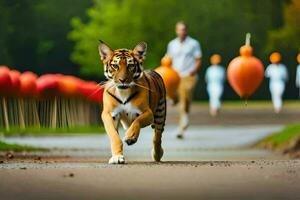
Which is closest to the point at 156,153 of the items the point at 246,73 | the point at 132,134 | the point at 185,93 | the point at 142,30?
the point at 132,134

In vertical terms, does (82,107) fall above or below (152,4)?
below

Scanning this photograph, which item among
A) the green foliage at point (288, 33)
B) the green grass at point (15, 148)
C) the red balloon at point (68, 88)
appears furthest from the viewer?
the green foliage at point (288, 33)

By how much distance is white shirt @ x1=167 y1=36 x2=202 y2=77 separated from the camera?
2094 cm

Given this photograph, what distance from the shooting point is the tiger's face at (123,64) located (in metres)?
12.9

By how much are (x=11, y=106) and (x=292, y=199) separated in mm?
18403

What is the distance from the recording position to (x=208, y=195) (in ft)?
33.5

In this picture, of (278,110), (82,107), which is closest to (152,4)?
(278,110)

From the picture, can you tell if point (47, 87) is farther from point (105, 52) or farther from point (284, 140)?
point (105, 52)

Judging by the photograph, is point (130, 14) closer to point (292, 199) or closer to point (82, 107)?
point (82, 107)

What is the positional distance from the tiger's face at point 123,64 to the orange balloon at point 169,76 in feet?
16.8

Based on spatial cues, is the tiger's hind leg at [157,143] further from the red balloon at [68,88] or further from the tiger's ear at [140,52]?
the red balloon at [68,88]

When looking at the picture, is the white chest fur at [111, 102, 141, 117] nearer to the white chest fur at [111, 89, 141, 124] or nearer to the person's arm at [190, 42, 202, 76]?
the white chest fur at [111, 89, 141, 124]

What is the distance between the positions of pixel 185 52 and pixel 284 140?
2289 mm

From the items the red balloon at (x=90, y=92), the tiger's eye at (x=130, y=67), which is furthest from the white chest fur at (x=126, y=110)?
the red balloon at (x=90, y=92)
